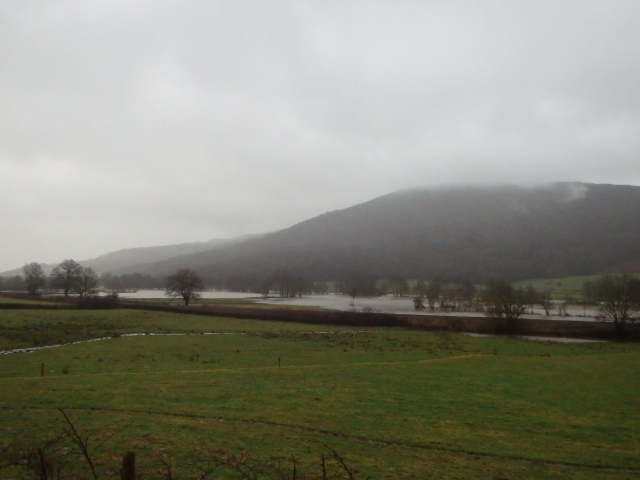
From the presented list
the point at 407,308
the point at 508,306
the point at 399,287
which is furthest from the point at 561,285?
the point at 508,306

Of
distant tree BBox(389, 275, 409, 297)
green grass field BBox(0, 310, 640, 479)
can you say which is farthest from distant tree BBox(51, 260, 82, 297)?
distant tree BBox(389, 275, 409, 297)

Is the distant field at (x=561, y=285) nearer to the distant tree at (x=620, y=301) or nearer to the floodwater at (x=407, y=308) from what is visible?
the floodwater at (x=407, y=308)

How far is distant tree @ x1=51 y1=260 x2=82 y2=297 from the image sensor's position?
100 metres

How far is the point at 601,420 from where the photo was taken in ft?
49.8

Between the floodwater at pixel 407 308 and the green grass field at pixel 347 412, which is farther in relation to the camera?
the floodwater at pixel 407 308

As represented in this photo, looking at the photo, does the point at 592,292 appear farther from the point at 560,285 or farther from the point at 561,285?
the point at 561,285

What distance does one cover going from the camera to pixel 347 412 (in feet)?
48.1

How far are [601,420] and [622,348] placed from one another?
37.2 metres

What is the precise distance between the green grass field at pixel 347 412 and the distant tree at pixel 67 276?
271 feet

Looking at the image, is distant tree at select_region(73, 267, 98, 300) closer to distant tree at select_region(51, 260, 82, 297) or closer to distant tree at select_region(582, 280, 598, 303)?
distant tree at select_region(51, 260, 82, 297)

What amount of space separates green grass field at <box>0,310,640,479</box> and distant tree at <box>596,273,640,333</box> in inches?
1323

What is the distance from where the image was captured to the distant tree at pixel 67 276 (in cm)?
10012

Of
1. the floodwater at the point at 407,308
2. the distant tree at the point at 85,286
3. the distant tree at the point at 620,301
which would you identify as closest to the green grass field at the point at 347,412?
the distant tree at the point at 620,301

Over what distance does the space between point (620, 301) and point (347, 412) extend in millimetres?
Answer: 60427
